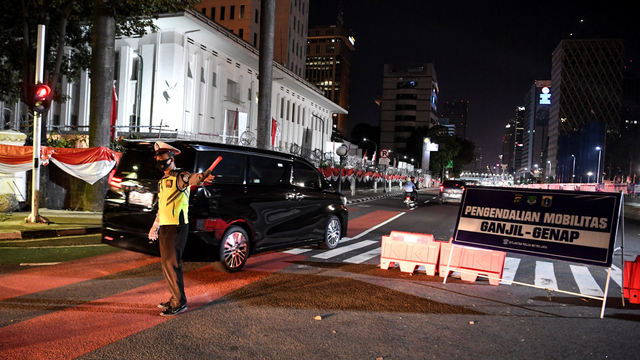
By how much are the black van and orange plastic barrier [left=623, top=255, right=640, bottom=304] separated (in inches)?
216

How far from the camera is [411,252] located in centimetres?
830

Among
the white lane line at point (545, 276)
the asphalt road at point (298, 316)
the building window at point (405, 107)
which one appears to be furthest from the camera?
the building window at point (405, 107)

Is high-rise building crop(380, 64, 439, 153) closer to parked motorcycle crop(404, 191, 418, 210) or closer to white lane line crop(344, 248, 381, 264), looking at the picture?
parked motorcycle crop(404, 191, 418, 210)

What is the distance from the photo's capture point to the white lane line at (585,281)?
742 cm

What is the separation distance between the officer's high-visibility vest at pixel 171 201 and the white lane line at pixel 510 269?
5433mm

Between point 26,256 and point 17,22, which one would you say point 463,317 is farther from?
point 17,22

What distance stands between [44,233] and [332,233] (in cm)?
667

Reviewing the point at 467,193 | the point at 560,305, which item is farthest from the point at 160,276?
the point at 560,305

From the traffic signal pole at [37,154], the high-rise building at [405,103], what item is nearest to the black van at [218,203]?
the traffic signal pole at [37,154]

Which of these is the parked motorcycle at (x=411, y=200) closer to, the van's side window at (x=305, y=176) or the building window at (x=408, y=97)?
the van's side window at (x=305, y=176)

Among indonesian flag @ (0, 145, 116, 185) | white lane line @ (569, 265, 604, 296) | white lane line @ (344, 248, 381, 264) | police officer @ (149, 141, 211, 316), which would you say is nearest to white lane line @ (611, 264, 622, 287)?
white lane line @ (569, 265, 604, 296)

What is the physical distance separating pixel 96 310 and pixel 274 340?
2.30 metres

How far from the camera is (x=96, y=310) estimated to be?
5402mm

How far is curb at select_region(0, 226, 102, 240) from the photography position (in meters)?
10.1
